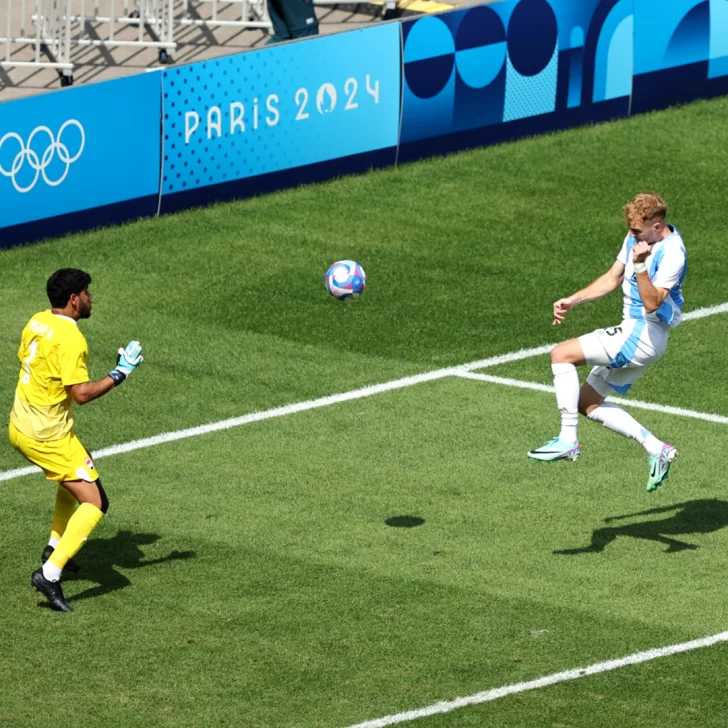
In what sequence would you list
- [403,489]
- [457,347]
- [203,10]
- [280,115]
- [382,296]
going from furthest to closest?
[203,10], [280,115], [382,296], [457,347], [403,489]

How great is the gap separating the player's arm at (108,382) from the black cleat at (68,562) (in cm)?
129

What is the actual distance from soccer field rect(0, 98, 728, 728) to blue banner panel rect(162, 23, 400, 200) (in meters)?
0.46

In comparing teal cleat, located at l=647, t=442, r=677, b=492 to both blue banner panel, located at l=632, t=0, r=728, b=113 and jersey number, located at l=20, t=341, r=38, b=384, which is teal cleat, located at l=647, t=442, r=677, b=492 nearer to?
jersey number, located at l=20, t=341, r=38, b=384

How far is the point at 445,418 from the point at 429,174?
7.28m

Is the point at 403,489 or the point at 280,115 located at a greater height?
the point at 280,115

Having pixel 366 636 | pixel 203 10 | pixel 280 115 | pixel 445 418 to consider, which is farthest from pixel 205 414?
pixel 203 10

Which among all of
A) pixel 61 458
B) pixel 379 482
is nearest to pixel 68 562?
pixel 61 458

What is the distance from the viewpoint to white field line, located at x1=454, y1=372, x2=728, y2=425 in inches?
584

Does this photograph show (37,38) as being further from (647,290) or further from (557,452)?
(647,290)

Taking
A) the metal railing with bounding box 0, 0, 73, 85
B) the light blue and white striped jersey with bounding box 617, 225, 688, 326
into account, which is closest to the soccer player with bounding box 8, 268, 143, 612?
the light blue and white striped jersey with bounding box 617, 225, 688, 326

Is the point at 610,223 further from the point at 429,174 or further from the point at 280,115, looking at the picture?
the point at 280,115

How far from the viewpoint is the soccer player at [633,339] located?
11.6 m

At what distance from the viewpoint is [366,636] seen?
35.6ft

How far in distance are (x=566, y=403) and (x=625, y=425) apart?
50 centimetres
